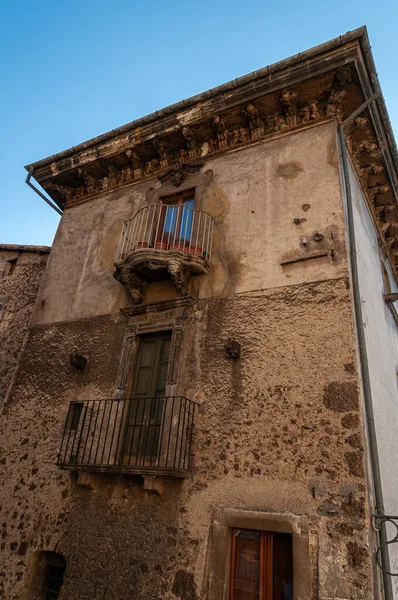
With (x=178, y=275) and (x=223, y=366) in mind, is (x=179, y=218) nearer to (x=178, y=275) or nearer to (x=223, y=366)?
(x=178, y=275)

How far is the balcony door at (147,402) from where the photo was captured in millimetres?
6293

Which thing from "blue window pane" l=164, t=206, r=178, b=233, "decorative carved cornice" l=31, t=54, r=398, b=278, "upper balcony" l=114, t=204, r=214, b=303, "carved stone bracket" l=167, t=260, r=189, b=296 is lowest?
"carved stone bracket" l=167, t=260, r=189, b=296

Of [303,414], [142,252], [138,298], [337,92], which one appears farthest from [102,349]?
[337,92]

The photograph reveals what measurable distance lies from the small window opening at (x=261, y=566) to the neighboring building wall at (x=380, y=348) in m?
1.43

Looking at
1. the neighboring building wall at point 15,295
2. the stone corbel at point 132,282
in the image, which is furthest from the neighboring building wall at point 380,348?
the neighboring building wall at point 15,295

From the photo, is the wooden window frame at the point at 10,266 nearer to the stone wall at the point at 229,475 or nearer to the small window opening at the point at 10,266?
the small window opening at the point at 10,266

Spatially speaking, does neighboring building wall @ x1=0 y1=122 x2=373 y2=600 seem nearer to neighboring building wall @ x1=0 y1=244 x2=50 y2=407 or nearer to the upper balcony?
the upper balcony

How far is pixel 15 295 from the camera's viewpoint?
36.2ft

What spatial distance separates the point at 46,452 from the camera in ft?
23.3

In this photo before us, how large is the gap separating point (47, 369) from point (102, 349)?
136 cm

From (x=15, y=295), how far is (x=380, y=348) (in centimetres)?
894

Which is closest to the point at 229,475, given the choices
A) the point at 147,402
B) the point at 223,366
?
the point at 223,366

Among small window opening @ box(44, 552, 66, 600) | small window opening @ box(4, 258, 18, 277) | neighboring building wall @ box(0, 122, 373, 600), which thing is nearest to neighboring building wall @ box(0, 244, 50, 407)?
small window opening @ box(4, 258, 18, 277)

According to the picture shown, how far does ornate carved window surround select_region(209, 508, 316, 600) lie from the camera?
4.47 metres
